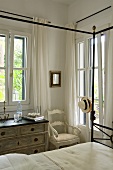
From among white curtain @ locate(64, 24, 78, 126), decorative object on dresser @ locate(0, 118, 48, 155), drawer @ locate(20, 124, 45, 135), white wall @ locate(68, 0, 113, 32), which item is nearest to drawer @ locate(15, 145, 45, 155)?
decorative object on dresser @ locate(0, 118, 48, 155)

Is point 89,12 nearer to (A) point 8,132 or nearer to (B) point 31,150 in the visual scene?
(A) point 8,132

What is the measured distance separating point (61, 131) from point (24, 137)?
1.15 metres

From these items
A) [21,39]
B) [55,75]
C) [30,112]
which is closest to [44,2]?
[21,39]

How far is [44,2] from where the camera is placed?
144 inches

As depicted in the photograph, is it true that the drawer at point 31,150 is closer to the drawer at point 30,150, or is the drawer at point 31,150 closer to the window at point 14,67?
the drawer at point 30,150

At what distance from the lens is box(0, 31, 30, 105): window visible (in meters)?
3.30

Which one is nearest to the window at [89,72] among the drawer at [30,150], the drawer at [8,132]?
the drawer at [30,150]

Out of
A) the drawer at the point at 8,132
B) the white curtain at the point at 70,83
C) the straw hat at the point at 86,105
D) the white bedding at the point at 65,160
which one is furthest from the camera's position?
the white curtain at the point at 70,83

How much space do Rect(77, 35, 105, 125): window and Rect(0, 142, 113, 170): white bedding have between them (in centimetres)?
103

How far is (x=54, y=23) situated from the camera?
3799mm

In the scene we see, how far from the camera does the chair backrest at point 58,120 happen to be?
12.0ft

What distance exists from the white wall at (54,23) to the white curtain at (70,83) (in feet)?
0.57

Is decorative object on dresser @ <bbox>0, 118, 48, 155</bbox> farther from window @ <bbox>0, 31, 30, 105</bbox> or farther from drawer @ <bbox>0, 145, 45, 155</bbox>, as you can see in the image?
window @ <bbox>0, 31, 30, 105</bbox>

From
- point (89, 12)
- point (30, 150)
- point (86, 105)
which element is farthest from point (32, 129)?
point (89, 12)
